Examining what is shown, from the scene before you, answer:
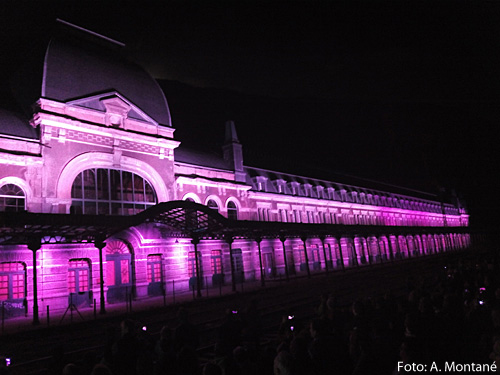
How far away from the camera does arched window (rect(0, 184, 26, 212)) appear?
784 inches

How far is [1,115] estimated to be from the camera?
21.6 meters

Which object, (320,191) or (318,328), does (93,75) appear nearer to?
(318,328)

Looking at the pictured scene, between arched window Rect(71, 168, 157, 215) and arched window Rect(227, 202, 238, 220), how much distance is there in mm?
9207

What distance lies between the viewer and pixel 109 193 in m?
24.3

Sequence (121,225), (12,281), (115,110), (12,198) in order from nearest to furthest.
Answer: (121,225) → (12,281) → (12,198) → (115,110)

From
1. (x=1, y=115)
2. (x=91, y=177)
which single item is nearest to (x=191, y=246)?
Result: (x=91, y=177)

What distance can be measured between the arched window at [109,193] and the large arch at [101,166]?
34cm

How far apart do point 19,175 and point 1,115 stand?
14.1ft

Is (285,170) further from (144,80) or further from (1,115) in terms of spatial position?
(1,115)

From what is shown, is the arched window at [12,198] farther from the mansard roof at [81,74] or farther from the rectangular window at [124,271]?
the rectangular window at [124,271]

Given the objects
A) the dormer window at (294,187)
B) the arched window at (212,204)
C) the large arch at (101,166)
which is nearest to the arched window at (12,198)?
the large arch at (101,166)

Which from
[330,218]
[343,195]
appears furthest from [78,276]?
[343,195]

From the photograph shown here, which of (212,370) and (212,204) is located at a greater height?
(212,204)

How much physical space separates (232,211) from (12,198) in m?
18.9
